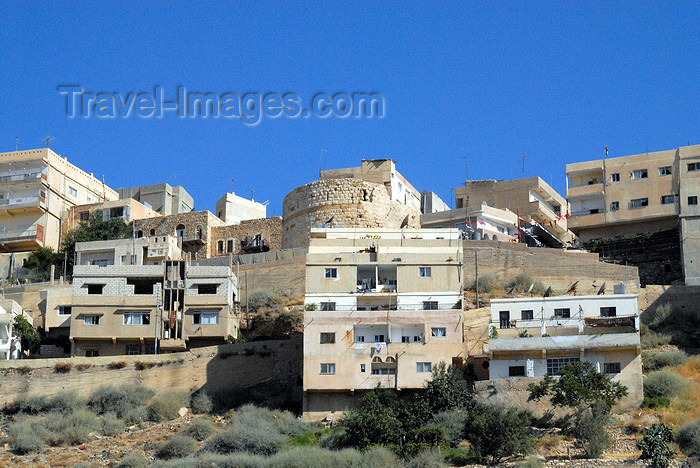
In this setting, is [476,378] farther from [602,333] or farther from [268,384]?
[268,384]

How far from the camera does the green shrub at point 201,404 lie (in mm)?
46656

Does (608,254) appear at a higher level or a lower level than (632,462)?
higher

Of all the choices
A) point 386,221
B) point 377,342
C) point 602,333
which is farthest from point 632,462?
point 386,221

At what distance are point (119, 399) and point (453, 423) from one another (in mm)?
13767

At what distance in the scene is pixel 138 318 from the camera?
51812 mm

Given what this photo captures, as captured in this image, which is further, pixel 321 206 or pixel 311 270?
pixel 321 206

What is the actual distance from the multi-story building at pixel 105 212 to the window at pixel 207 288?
20469 millimetres

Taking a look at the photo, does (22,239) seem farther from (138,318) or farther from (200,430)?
(200,430)

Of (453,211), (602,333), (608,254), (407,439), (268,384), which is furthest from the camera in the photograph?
(453,211)

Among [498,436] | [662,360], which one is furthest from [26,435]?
[662,360]

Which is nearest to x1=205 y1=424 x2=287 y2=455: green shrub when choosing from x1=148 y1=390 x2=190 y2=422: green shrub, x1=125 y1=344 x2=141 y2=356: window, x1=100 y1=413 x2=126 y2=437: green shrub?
x1=148 y1=390 x2=190 y2=422: green shrub

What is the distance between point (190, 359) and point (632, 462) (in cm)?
1887

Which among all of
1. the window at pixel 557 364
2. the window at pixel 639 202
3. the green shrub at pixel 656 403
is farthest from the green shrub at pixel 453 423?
the window at pixel 639 202

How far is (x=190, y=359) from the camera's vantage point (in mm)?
48875
